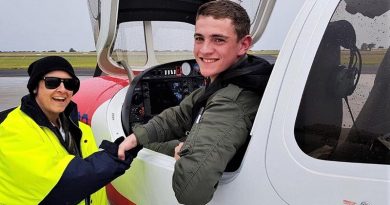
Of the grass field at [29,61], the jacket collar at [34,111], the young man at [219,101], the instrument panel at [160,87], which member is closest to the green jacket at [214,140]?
the young man at [219,101]

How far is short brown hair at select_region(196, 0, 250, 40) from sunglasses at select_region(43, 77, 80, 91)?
2.88ft

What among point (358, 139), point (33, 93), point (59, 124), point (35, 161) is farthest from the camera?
point (59, 124)

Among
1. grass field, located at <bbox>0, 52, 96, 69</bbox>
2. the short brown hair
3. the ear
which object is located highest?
the short brown hair

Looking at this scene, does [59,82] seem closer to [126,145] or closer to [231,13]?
[126,145]

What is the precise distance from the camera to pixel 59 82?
1917mm

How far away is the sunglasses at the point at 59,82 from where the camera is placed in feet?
6.22

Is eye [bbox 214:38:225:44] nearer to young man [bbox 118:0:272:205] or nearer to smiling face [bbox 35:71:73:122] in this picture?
young man [bbox 118:0:272:205]

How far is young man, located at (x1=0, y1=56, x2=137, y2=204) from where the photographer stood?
165 cm

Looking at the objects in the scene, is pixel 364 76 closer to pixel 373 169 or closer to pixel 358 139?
pixel 358 139

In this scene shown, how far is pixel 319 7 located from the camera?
1.21 m

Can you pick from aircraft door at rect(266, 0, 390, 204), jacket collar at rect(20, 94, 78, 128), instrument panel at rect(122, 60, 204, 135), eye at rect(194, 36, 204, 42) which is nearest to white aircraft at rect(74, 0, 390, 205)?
aircraft door at rect(266, 0, 390, 204)

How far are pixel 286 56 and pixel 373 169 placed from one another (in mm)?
439

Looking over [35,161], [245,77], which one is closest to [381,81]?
[245,77]

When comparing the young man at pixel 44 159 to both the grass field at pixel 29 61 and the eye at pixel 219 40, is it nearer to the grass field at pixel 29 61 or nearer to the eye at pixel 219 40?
the eye at pixel 219 40
